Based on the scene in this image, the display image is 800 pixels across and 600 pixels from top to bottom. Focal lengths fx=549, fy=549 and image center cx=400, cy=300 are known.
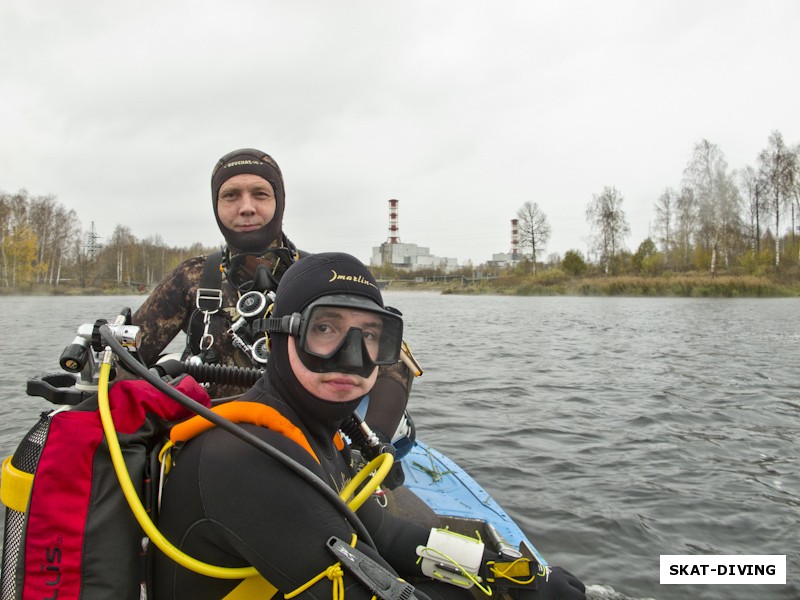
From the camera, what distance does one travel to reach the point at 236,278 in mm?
3568

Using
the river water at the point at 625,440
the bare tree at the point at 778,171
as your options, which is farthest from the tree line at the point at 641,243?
the river water at the point at 625,440

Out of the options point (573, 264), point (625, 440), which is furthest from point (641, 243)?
point (625, 440)

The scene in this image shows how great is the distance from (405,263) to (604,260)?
218ft

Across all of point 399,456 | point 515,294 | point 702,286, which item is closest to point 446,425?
point 399,456

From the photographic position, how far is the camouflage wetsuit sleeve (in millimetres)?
3623

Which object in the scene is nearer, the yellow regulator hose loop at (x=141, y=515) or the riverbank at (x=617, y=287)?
the yellow regulator hose loop at (x=141, y=515)

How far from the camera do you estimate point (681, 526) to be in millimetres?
5348

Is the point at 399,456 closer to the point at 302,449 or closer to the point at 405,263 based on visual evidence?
the point at 302,449

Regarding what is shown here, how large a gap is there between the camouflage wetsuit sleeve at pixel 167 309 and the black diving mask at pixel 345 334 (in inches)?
74.1

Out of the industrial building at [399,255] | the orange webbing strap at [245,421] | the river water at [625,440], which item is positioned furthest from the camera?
the industrial building at [399,255]
